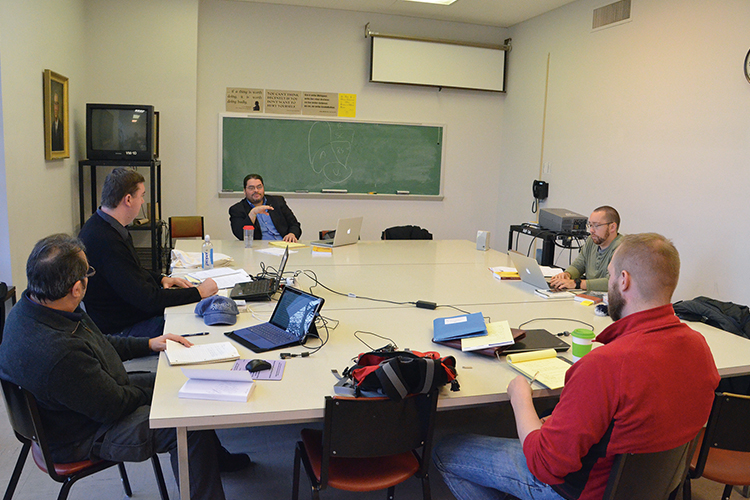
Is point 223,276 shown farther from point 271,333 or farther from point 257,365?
point 257,365

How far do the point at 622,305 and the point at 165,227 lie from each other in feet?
17.2

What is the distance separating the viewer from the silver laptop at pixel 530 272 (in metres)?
3.25

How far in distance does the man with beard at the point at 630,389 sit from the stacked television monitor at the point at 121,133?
458 centimetres

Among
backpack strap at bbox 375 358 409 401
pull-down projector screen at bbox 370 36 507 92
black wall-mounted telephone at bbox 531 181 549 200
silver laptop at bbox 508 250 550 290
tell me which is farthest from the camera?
pull-down projector screen at bbox 370 36 507 92

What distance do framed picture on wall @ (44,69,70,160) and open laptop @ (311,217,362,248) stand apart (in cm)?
219

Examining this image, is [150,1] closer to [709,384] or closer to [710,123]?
[710,123]

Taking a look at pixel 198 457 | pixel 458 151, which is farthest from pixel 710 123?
pixel 198 457

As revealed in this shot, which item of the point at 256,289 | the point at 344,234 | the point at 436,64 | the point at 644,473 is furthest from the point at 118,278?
the point at 436,64

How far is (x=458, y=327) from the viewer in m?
2.31

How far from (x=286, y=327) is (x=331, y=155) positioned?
14.3 ft

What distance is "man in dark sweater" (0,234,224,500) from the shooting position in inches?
66.6

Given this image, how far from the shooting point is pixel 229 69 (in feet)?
19.9

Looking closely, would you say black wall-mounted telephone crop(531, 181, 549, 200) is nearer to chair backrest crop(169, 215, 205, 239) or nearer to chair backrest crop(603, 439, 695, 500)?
chair backrest crop(169, 215, 205, 239)

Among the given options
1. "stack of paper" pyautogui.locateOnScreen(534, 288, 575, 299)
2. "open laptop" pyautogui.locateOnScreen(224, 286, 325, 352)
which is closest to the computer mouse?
"open laptop" pyautogui.locateOnScreen(224, 286, 325, 352)
